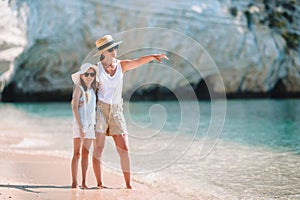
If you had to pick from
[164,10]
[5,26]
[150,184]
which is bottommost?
[150,184]

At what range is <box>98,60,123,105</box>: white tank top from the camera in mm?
5273

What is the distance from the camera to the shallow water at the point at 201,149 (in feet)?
19.4

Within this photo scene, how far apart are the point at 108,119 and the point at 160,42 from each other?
1692cm

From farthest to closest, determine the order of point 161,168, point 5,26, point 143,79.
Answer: point 143,79, point 5,26, point 161,168

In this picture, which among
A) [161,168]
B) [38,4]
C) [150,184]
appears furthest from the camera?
[38,4]

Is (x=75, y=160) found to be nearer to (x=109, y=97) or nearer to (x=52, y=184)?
(x=52, y=184)

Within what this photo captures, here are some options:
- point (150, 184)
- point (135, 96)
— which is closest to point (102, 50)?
point (150, 184)

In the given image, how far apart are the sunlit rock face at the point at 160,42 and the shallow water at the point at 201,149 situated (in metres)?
4.63

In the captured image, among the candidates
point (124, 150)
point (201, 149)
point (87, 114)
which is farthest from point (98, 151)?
point (201, 149)

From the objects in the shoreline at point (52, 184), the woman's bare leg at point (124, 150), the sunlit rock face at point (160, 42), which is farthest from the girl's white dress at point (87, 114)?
the sunlit rock face at point (160, 42)

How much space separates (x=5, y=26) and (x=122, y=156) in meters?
12.6

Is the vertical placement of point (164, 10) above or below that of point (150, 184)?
above

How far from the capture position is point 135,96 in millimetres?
24781

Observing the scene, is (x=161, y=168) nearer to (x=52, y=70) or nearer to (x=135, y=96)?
(x=52, y=70)
